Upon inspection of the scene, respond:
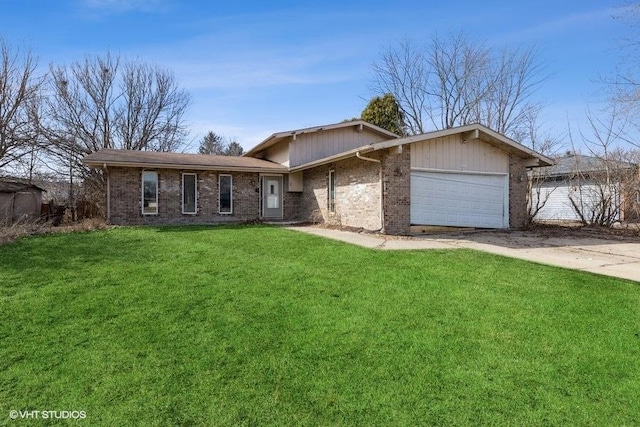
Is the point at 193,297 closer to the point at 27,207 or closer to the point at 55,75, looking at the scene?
the point at 27,207

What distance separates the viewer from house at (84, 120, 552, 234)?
12305 millimetres

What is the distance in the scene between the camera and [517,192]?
45.5 ft

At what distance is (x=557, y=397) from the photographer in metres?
3.16

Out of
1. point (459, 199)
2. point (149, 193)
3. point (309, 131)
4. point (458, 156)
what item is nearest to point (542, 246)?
point (459, 199)

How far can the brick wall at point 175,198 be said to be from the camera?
15.2 m

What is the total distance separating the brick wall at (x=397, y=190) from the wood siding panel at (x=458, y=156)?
1.26 feet

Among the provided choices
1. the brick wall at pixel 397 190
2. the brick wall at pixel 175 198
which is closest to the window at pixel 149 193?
the brick wall at pixel 175 198

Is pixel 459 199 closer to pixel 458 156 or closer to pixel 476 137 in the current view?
pixel 458 156

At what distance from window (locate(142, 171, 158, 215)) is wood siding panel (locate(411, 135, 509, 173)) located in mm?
9862

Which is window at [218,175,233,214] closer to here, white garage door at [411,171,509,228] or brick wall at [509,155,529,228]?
white garage door at [411,171,509,228]

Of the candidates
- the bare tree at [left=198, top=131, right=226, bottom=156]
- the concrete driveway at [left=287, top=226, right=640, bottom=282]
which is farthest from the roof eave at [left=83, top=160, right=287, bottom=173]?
the bare tree at [left=198, top=131, right=226, bottom=156]

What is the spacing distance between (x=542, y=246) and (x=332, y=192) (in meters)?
7.62

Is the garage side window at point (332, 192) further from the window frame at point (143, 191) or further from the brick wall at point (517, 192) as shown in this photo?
the window frame at point (143, 191)

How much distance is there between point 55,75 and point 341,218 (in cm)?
2198
